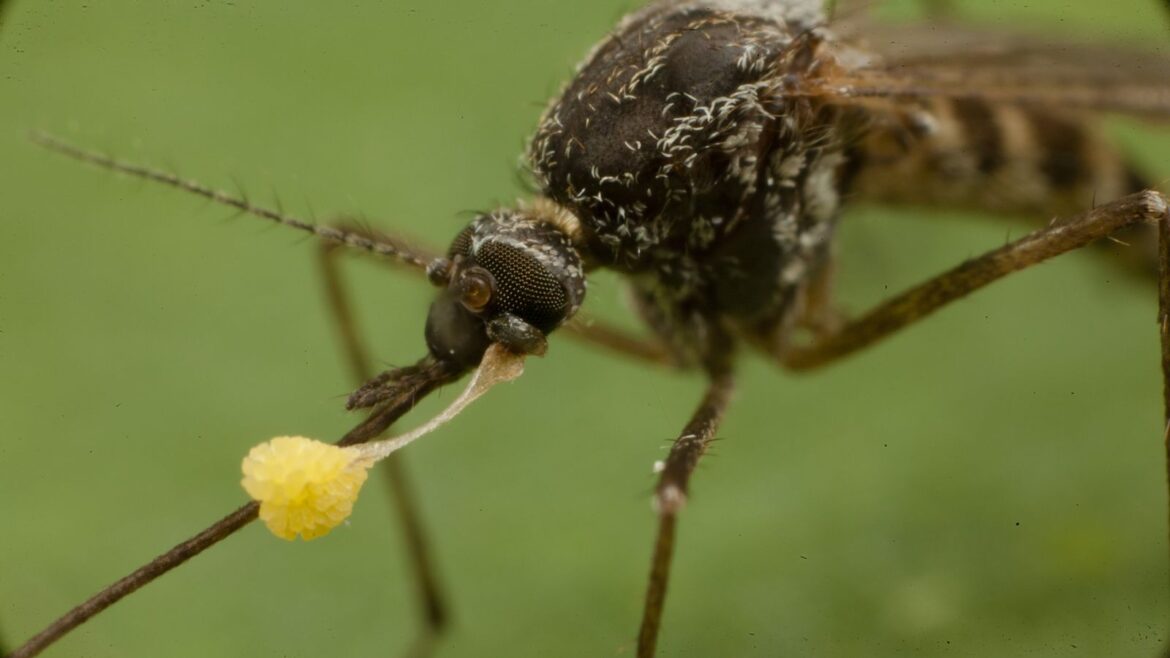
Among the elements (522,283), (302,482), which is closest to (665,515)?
(522,283)

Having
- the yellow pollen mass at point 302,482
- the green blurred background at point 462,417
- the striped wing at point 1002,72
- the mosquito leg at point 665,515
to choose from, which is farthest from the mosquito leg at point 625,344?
the yellow pollen mass at point 302,482

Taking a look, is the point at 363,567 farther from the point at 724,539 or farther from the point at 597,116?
the point at 597,116

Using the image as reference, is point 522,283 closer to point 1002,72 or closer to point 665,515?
point 665,515

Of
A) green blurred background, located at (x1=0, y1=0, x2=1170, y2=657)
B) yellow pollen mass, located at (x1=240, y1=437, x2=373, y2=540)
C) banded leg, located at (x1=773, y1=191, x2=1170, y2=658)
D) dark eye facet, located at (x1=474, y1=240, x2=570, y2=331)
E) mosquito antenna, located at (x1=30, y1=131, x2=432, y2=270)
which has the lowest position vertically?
green blurred background, located at (x1=0, y1=0, x2=1170, y2=657)

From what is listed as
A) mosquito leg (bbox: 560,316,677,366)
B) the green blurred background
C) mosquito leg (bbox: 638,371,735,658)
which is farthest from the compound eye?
mosquito leg (bbox: 560,316,677,366)

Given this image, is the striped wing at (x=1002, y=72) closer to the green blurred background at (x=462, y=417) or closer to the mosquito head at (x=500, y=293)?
the green blurred background at (x=462, y=417)

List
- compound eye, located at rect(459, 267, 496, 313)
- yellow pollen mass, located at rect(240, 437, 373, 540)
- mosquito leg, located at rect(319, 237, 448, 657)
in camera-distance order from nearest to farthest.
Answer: yellow pollen mass, located at rect(240, 437, 373, 540)
compound eye, located at rect(459, 267, 496, 313)
mosquito leg, located at rect(319, 237, 448, 657)

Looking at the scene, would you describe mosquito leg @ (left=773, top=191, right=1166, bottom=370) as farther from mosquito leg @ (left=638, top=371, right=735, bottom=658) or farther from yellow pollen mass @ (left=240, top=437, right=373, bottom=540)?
yellow pollen mass @ (left=240, top=437, right=373, bottom=540)
